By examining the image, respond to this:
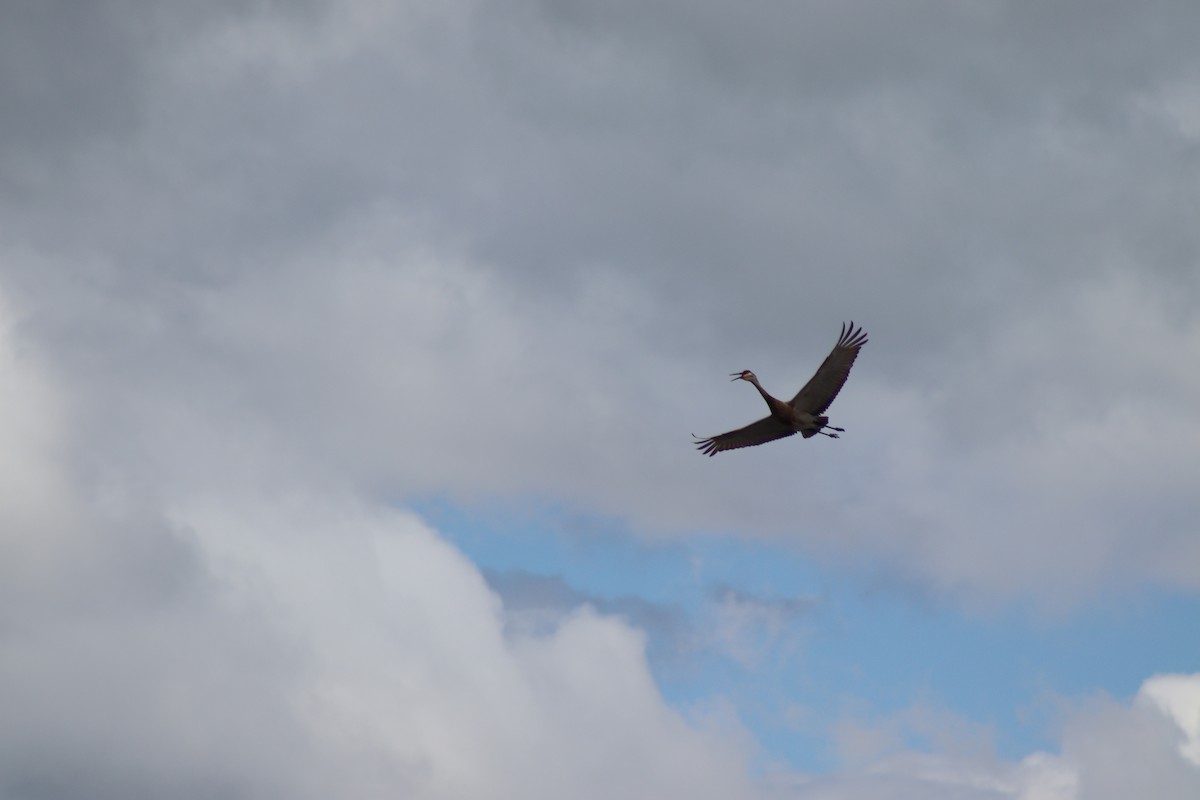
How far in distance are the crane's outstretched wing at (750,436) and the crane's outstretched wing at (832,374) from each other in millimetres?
1821

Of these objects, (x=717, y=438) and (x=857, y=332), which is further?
(x=717, y=438)

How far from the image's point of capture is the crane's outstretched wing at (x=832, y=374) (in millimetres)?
78562

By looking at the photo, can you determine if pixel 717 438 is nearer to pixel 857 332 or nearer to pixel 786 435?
pixel 786 435

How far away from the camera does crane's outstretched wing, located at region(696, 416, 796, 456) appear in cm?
8181

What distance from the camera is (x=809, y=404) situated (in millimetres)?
80625

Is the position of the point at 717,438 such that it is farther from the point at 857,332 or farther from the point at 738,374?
the point at 857,332

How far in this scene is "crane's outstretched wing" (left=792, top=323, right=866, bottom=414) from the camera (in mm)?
78562

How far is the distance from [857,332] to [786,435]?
7634 millimetres

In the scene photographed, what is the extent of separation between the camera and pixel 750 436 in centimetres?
8362

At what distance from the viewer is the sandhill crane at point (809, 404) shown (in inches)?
3098

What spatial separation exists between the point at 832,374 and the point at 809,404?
7.55 ft

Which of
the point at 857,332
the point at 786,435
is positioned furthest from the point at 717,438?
the point at 857,332

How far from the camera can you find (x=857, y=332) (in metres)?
78.9

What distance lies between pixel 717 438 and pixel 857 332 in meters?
10.1
